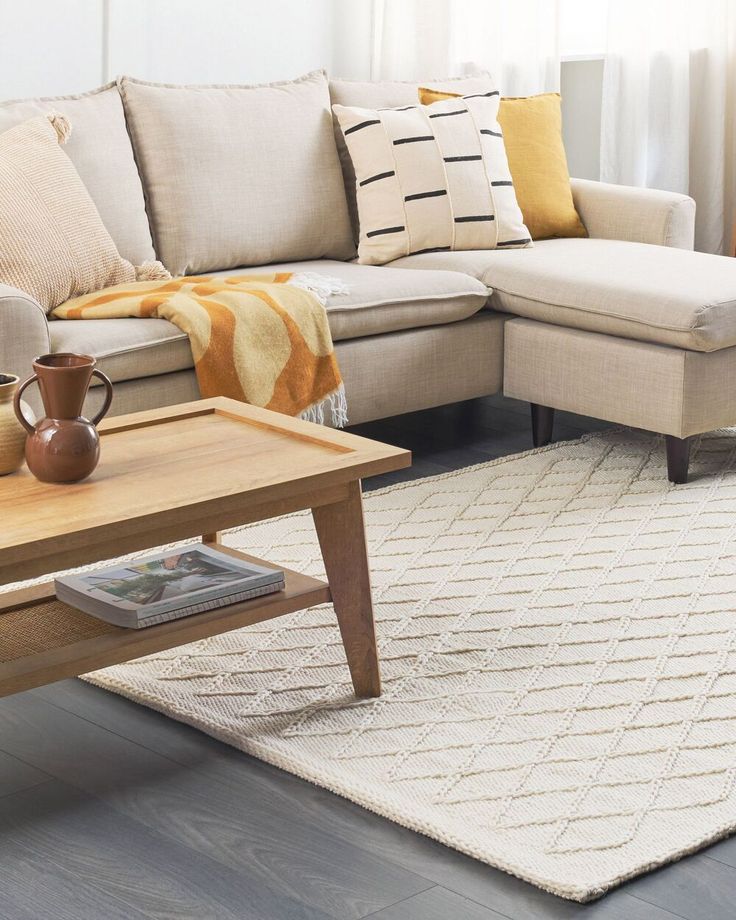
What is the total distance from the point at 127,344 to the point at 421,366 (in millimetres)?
815

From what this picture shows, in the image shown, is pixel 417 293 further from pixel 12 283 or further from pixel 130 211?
pixel 12 283

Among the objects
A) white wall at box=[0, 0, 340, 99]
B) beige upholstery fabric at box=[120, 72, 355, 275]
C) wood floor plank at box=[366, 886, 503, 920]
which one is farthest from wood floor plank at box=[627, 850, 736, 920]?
white wall at box=[0, 0, 340, 99]

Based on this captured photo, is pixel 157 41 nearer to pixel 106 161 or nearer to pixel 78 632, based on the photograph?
pixel 106 161

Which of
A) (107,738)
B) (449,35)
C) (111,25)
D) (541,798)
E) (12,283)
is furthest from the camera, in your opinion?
(449,35)

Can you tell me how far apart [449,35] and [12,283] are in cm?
267

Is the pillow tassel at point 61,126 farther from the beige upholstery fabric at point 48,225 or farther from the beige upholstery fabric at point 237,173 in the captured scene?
the beige upholstery fabric at point 237,173

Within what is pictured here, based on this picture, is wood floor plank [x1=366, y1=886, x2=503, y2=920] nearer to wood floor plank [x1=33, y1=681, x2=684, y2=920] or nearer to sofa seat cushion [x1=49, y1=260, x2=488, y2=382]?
wood floor plank [x1=33, y1=681, x2=684, y2=920]

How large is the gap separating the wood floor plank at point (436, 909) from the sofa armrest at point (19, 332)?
56.2 inches

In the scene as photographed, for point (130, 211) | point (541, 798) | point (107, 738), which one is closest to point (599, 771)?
point (541, 798)

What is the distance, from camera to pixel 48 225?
2930 millimetres

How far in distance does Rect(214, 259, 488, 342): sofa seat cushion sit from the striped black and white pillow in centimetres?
23

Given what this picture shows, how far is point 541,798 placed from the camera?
173 centimetres

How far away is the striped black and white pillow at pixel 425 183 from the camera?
361 centimetres

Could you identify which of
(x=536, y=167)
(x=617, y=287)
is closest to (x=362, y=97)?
(x=536, y=167)
